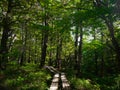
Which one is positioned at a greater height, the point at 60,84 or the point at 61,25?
the point at 61,25

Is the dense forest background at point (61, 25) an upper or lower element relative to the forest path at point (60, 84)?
upper

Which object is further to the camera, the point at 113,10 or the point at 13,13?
the point at 13,13

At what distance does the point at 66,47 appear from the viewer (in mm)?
45312

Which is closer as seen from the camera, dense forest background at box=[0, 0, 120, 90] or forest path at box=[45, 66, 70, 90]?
Result: dense forest background at box=[0, 0, 120, 90]

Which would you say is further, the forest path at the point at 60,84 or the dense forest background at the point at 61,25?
the forest path at the point at 60,84

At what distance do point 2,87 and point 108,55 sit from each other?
25947mm

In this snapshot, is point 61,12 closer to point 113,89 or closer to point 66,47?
point 113,89

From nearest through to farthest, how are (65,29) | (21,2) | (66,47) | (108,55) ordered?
(65,29) → (21,2) → (108,55) → (66,47)

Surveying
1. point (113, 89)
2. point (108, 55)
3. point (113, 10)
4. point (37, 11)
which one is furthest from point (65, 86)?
point (108, 55)

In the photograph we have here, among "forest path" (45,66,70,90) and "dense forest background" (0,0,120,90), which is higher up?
"dense forest background" (0,0,120,90)

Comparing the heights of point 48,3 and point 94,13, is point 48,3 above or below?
above

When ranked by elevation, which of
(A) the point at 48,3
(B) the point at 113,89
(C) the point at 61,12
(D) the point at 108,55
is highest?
(A) the point at 48,3

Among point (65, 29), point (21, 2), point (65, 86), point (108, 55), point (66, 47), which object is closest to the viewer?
point (65, 29)

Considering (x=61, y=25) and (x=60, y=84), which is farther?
(x=60, y=84)
